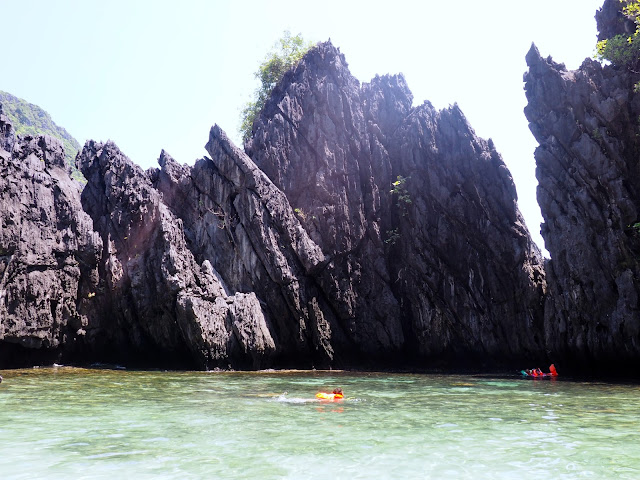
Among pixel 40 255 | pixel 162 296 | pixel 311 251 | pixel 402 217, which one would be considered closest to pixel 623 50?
pixel 402 217

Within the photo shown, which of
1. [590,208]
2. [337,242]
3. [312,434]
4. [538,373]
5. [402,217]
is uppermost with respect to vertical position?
[402,217]

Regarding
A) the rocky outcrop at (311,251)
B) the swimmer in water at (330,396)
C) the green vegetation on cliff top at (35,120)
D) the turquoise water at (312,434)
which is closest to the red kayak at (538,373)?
the rocky outcrop at (311,251)

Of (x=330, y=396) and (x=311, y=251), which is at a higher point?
(x=311, y=251)

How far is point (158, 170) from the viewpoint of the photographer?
42.6m

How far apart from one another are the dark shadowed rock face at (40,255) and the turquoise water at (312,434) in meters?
12.1

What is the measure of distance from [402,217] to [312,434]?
31.9m

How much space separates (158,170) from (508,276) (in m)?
29.3

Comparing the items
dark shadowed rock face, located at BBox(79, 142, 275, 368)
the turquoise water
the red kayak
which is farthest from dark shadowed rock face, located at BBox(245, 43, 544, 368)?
the turquoise water

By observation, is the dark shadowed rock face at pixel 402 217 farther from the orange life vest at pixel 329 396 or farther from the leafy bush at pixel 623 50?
the orange life vest at pixel 329 396

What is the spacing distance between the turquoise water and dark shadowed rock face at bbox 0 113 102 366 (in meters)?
12.1

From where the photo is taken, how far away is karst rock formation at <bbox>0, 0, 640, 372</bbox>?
32875 millimetres

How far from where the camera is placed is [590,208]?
3300 centimetres

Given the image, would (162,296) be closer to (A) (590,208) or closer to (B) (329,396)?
(B) (329,396)

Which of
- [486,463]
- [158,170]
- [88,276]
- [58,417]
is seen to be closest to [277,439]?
[486,463]
